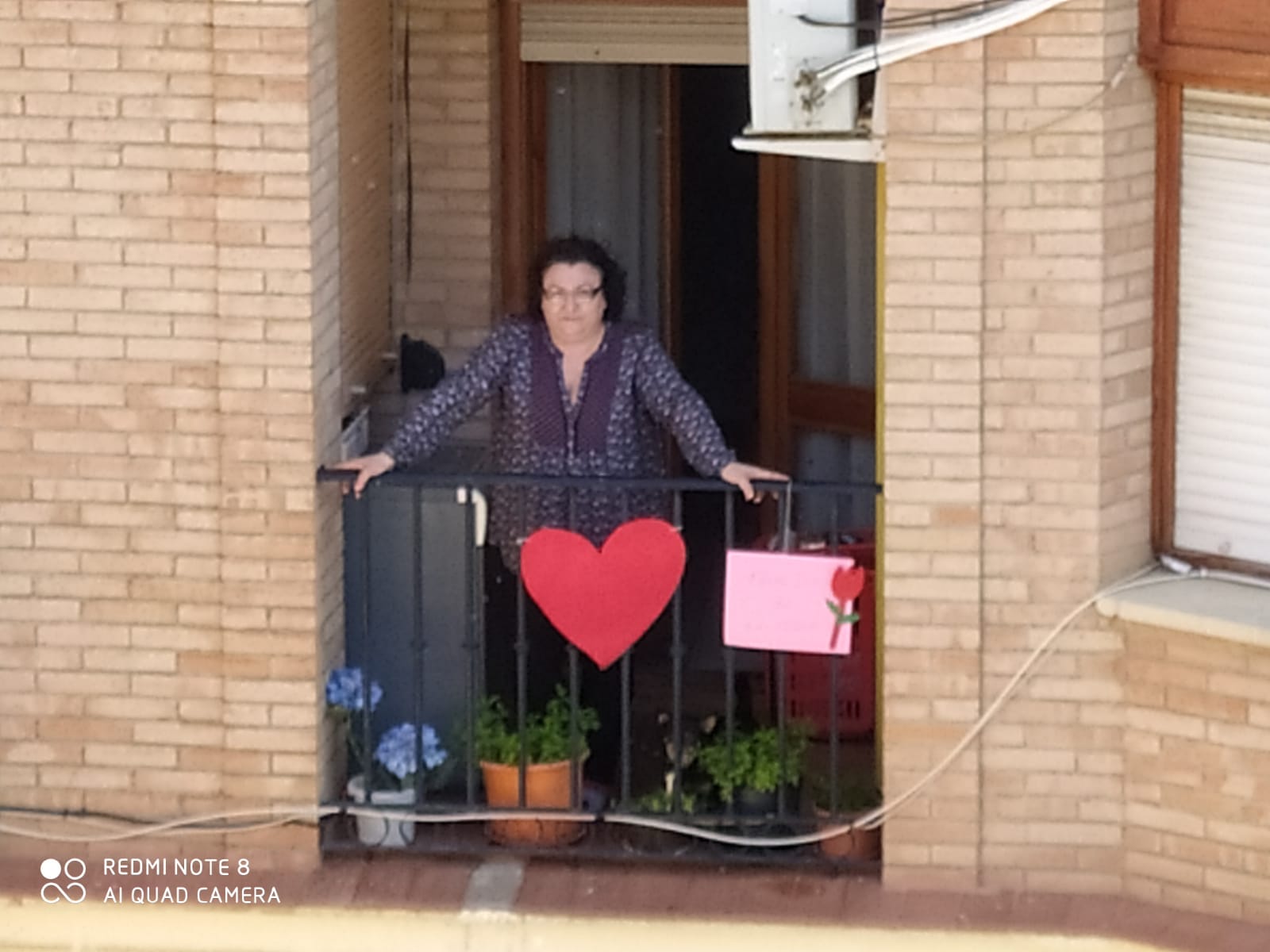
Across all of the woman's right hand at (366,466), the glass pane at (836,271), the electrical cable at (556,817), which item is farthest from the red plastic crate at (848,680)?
the woman's right hand at (366,466)

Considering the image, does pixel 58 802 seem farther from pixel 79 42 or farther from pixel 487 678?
pixel 79 42

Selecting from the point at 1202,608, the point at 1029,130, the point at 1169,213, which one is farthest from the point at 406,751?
the point at 1169,213

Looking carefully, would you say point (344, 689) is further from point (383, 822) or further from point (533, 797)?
point (533, 797)

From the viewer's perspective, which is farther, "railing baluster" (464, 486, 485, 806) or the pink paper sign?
"railing baluster" (464, 486, 485, 806)

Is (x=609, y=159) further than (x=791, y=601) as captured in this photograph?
Yes

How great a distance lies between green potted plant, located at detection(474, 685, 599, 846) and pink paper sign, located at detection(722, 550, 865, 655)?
0.67 m

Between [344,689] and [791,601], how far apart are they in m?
1.30

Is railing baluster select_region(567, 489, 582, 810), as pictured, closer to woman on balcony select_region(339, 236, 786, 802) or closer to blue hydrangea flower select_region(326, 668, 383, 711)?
woman on balcony select_region(339, 236, 786, 802)

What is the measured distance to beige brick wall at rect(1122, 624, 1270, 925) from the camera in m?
6.87

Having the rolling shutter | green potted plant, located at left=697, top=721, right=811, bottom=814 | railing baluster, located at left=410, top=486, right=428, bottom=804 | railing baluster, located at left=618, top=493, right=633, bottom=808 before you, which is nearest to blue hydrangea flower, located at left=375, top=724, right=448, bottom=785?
railing baluster, located at left=410, top=486, right=428, bottom=804

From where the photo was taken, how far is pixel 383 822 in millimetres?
7480

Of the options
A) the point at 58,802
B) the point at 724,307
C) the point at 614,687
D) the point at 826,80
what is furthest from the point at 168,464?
the point at 724,307

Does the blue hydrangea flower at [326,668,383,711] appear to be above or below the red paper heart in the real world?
below

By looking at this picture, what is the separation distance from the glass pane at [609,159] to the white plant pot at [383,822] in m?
2.44
